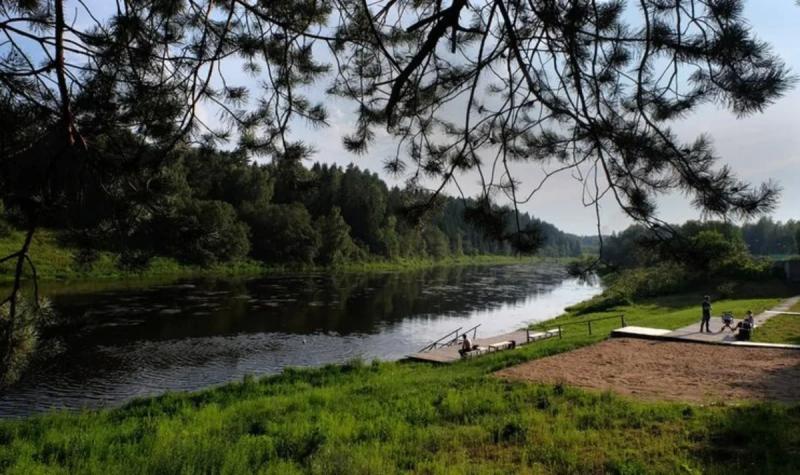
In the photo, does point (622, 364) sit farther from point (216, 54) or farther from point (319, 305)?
point (319, 305)

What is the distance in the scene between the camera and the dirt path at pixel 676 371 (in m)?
11.4

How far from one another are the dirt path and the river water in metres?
6.86

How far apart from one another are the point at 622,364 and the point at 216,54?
46.8 ft

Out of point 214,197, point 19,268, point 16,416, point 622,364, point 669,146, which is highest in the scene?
point 214,197

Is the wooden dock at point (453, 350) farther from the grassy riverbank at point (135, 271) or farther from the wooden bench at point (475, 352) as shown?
the grassy riverbank at point (135, 271)

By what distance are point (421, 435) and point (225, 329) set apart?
20.9 meters

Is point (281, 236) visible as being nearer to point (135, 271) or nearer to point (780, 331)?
point (780, 331)

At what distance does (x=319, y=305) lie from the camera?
37094 mm

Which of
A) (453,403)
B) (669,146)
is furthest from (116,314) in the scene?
(669,146)

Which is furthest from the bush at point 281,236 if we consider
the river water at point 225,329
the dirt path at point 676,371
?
the dirt path at point 676,371

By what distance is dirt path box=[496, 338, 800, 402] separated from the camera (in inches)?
448

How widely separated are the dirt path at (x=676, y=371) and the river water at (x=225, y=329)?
22.5 ft

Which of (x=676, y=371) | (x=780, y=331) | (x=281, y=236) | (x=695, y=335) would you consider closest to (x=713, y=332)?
(x=695, y=335)

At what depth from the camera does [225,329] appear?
27.1m
